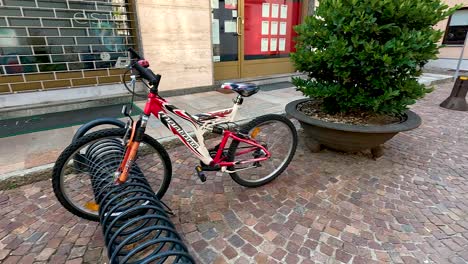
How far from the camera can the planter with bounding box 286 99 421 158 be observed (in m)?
3.00

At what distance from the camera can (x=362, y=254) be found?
6.74 ft

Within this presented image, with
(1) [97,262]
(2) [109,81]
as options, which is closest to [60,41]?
(2) [109,81]

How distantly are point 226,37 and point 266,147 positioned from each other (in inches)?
166

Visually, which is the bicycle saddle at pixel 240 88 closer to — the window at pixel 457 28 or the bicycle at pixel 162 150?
the bicycle at pixel 162 150

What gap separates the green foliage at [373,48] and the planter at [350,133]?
0.81 feet

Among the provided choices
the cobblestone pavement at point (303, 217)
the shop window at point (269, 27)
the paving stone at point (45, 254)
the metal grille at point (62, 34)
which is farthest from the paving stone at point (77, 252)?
the shop window at point (269, 27)

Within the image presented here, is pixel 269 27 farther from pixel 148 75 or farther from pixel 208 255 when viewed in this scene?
pixel 208 255

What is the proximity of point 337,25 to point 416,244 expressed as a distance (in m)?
2.35

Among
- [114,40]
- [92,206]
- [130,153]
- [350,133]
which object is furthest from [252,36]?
[92,206]

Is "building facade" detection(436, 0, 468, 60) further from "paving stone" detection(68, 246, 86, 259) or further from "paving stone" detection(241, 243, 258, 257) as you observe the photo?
"paving stone" detection(68, 246, 86, 259)

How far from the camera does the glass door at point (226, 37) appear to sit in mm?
6105

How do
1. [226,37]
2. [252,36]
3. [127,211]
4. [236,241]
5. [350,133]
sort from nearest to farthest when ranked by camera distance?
1. [127,211]
2. [236,241]
3. [350,133]
4. [226,37]
5. [252,36]

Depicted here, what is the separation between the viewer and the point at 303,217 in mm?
2441

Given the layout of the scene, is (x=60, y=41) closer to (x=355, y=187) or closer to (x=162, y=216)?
(x=162, y=216)
